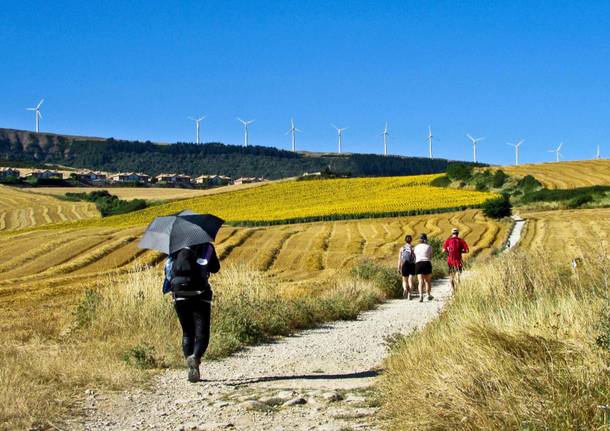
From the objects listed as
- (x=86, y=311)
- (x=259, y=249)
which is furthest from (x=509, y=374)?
(x=259, y=249)

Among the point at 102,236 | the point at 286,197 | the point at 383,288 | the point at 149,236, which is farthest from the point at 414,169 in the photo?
the point at 149,236

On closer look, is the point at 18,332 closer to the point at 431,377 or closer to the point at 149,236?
the point at 149,236

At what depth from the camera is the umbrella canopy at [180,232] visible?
9906 mm

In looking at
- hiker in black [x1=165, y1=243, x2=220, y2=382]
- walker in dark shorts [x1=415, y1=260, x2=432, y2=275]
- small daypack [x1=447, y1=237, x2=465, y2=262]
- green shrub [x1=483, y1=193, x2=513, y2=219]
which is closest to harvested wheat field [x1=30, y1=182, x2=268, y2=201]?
green shrub [x1=483, y1=193, x2=513, y2=219]

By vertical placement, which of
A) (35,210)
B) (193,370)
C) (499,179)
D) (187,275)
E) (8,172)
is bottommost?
(35,210)

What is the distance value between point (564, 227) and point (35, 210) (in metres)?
62.5

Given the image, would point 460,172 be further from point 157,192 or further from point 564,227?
point 157,192

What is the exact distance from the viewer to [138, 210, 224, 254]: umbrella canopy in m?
9.91

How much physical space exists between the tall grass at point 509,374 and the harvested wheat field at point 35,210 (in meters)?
79.4

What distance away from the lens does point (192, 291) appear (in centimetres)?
980

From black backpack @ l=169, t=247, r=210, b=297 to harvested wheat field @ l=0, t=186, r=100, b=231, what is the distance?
76.1 meters

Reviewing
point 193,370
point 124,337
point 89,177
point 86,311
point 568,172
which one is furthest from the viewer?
point 89,177

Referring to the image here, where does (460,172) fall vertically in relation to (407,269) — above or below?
above

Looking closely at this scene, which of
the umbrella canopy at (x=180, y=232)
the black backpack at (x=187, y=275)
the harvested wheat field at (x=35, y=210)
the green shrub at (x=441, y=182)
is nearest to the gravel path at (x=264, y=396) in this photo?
the black backpack at (x=187, y=275)
